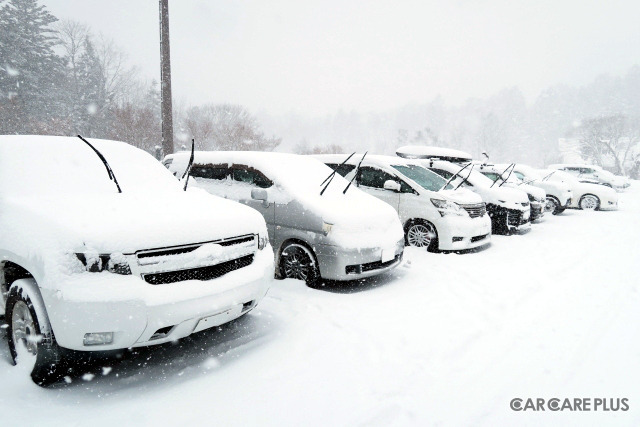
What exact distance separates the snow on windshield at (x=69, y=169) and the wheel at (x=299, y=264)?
162 cm

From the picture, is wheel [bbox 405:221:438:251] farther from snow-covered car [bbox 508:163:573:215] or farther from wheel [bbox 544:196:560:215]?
wheel [bbox 544:196:560:215]

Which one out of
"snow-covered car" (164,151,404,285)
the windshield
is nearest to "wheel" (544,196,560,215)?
the windshield

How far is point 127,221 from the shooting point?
269cm

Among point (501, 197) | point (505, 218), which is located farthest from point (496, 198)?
point (505, 218)

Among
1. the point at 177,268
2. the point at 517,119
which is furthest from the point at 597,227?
Result: the point at 517,119

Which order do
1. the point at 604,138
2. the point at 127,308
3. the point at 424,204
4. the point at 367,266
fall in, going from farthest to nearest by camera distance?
1. the point at 604,138
2. the point at 424,204
3. the point at 367,266
4. the point at 127,308

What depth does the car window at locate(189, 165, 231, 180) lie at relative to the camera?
231 inches

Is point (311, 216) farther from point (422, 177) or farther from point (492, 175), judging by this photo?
point (492, 175)

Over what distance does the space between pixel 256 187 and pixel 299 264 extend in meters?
1.29

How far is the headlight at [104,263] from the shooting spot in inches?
94.9

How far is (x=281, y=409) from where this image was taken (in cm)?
251

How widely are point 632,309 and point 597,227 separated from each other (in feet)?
22.8

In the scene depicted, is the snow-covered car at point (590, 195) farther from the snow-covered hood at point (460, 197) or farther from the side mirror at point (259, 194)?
the side mirror at point (259, 194)

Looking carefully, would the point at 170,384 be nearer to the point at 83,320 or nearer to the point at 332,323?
the point at 83,320
